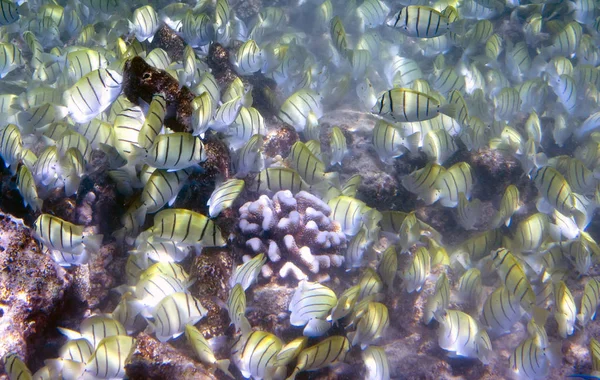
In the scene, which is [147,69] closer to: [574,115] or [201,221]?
[201,221]

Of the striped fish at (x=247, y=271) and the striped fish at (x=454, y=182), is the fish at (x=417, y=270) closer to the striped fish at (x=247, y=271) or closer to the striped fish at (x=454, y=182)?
the striped fish at (x=454, y=182)

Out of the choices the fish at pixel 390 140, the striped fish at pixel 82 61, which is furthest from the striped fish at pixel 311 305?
the striped fish at pixel 82 61

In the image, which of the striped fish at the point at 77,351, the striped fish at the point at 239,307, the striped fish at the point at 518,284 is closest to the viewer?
the striped fish at the point at 77,351

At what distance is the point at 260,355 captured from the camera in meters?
2.40

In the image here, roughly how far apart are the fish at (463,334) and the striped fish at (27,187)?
368cm

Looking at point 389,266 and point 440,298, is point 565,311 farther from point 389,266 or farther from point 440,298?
point 389,266

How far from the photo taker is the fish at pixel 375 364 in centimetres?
280

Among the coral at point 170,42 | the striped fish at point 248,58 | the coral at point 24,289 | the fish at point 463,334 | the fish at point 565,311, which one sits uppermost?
the coral at point 170,42

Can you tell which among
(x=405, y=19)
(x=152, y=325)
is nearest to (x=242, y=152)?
(x=152, y=325)

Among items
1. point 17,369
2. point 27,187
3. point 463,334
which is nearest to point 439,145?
point 463,334

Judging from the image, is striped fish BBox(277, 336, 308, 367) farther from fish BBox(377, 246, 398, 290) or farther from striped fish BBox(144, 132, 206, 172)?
striped fish BBox(144, 132, 206, 172)

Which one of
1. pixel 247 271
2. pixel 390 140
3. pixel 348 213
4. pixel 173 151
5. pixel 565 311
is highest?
pixel 173 151

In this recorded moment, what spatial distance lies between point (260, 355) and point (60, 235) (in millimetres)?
1738

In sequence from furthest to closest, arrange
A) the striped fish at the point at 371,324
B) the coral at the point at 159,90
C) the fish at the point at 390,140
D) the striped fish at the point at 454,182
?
the fish at the point at 390,140
the striped fish at the point at 454,182
the coral at the point at 159,90
the striped fish at the point at 371,324
